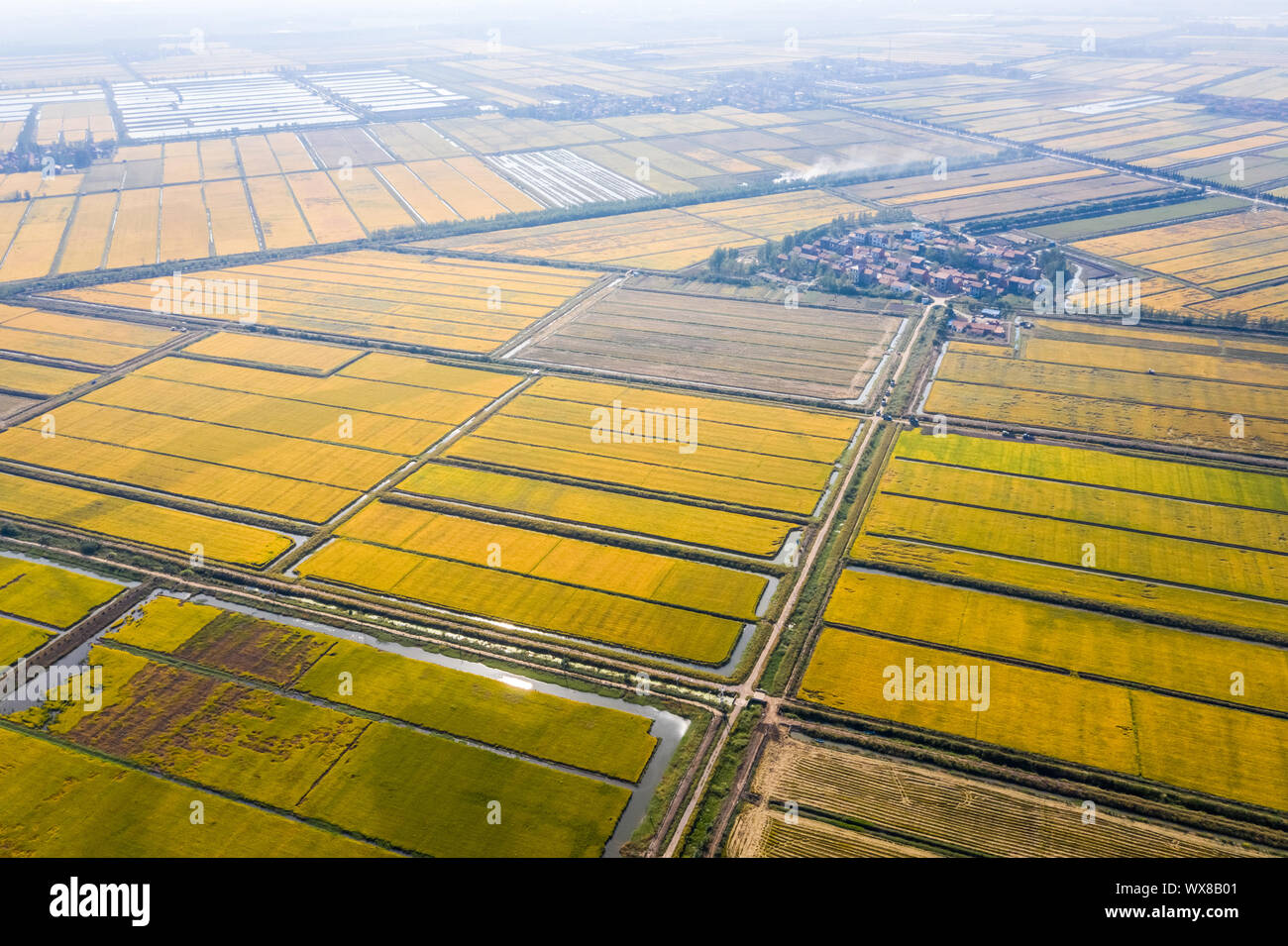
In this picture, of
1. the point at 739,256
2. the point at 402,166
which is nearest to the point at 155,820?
the point at 739,256

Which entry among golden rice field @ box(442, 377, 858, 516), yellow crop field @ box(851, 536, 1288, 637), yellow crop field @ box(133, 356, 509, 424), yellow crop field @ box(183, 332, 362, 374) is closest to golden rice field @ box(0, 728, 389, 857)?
golden rice field @ box(442, 377, 858, 516)

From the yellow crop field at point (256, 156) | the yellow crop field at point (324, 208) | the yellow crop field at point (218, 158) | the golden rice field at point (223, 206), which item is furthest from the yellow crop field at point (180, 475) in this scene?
the yellow crop field at point (256, 156)

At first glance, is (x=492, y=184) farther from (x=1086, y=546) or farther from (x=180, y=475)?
(x=1086, y=546)

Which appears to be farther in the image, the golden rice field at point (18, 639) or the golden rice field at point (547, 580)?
the golden rice field at point (547, 580)

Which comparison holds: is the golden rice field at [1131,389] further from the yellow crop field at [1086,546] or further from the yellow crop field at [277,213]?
the yellow crop field at [277,213]

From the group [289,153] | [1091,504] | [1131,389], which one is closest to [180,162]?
[289,153]
